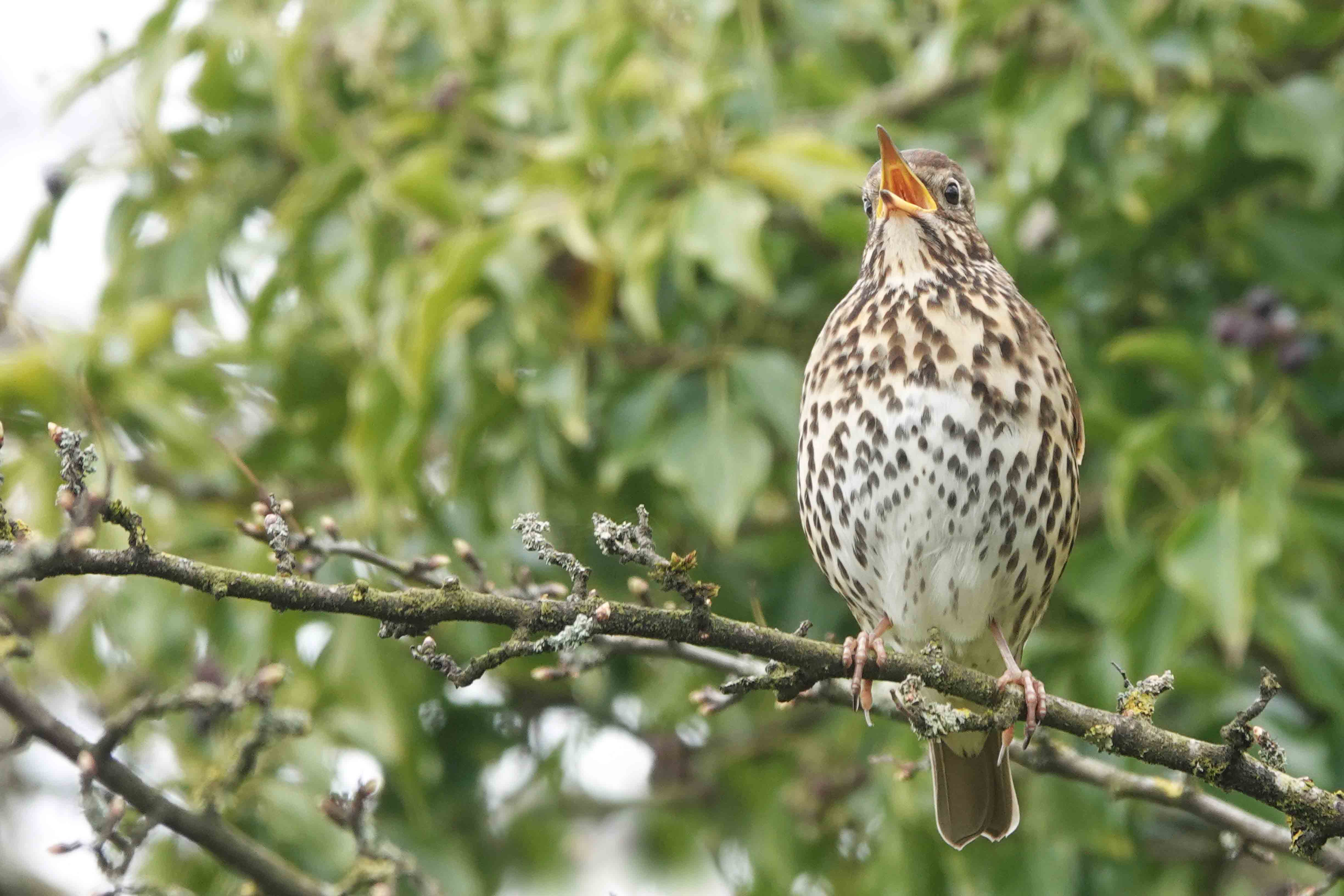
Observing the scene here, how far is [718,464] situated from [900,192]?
715mm

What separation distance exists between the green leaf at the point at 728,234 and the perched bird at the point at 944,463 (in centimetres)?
20

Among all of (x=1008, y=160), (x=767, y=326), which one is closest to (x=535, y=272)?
(x=767, y=326)

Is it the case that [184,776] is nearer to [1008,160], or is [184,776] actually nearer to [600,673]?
[600,673]

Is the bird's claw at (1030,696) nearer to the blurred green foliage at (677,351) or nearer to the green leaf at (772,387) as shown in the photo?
the blurred green foliage at (677,351)

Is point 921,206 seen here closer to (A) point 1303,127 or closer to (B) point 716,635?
(A) point 1303,127

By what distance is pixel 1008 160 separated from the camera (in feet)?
12.7

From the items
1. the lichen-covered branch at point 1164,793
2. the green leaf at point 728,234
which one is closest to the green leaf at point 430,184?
the green leaf at point 728,234

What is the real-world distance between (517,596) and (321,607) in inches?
29.3

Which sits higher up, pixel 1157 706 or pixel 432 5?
pixel 432 5

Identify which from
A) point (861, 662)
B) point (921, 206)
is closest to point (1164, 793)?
point (861, 662)

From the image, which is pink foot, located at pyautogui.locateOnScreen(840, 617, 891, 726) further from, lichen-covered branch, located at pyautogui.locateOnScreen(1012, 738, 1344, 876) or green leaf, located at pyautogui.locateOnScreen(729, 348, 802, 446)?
green leaf, located at pyautogui.locateOnScreen(729, 348, 802, 446)

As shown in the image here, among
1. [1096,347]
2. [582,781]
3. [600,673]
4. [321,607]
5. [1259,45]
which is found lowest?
[582,781]

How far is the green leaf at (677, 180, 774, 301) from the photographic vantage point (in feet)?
11.0

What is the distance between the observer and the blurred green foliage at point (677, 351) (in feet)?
11.7
